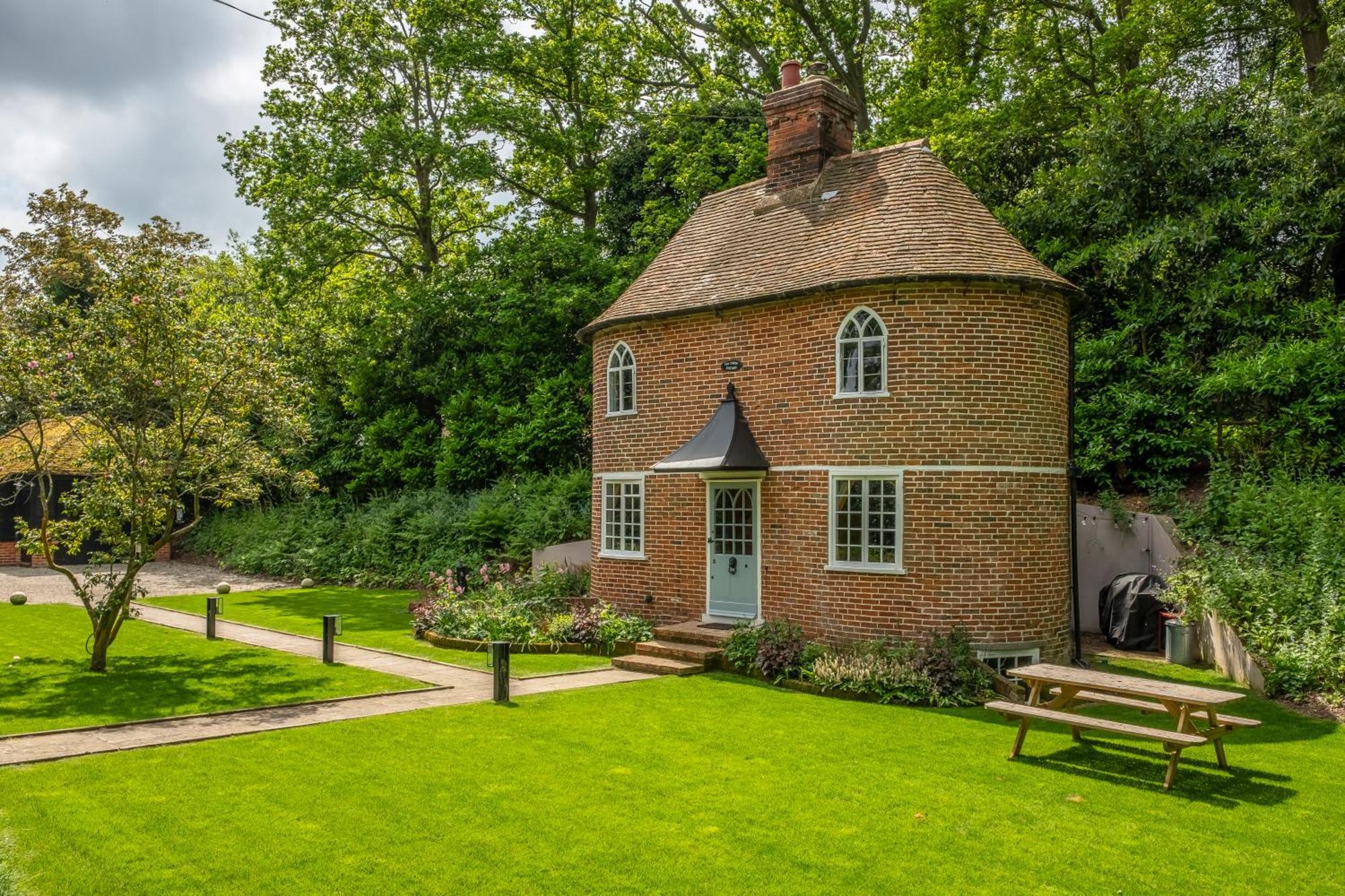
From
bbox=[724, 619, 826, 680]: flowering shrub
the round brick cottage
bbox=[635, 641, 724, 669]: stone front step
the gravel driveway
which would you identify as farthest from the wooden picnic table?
the gravel driveway

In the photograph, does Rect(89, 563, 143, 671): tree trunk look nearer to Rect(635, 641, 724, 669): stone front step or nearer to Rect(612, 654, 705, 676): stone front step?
Rect(612, 654, 705, 676): stone front step

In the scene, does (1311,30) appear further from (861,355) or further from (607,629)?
(607,629)

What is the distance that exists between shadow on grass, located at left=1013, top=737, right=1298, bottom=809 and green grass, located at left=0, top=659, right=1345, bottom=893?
0.11ft

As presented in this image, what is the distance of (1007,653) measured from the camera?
43.7 ft

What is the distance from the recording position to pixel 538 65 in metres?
29.8

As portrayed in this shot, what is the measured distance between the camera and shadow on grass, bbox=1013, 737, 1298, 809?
8.51m

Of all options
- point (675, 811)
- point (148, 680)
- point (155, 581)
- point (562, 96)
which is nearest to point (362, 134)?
point (562, 96)

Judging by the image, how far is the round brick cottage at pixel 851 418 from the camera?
13.5m

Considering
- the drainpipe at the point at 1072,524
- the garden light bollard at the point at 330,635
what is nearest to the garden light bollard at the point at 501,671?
the garden light bollard at the point at 330,635

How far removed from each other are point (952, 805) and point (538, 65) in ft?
88.9

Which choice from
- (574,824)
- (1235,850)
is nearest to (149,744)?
(574,824)

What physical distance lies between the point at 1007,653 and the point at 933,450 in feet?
9.82

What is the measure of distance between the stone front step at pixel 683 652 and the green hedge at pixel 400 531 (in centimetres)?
Result: 779

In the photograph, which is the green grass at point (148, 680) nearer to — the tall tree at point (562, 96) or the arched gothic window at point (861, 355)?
Answer: the arched gothic window at point (861, 355)
